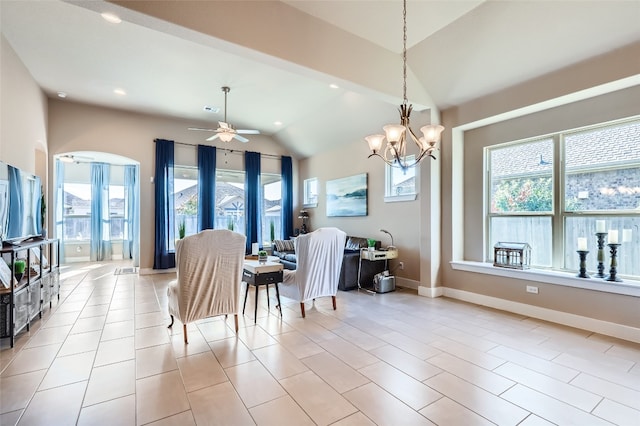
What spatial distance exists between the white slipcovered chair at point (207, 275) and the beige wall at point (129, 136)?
430 centimetres

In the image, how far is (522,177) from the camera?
13.9ft

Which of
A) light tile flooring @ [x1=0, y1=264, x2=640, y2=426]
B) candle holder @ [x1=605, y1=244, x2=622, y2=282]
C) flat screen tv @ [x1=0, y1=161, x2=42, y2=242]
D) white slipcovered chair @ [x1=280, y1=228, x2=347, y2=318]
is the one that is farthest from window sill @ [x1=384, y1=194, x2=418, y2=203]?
flat screen tv @ [x1=0, y1=161, x2=42, y2=242]

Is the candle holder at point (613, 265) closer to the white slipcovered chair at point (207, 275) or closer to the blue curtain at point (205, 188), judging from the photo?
the white slipcovered chair at point (207, 275)

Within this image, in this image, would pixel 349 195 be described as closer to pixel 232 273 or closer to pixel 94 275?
pixel 232 273

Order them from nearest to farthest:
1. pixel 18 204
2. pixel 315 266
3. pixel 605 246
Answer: pixel 605 246, pixel 18 204, pixel 315 266

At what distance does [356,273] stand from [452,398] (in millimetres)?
3299

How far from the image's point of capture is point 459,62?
387 centimetres

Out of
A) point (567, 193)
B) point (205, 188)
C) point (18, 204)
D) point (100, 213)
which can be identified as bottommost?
point (100, 213)

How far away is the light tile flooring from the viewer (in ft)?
6.40

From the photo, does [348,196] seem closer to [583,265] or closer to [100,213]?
[583,265]

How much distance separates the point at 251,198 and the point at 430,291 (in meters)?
5.06

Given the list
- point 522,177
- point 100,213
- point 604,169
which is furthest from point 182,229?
point 604,169

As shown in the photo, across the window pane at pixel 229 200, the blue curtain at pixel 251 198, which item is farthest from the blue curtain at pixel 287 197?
the window pane at pixel 229 200

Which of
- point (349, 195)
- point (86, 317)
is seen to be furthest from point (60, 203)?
point (349, 195)
